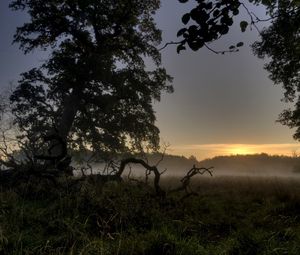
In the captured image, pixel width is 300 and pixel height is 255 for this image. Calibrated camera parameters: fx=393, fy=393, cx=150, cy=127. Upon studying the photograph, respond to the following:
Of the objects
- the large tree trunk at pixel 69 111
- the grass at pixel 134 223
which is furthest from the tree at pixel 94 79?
the grass at pixel 134 223

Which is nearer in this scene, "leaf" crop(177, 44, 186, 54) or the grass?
"leaf" crop(177, 44, 186, 54)

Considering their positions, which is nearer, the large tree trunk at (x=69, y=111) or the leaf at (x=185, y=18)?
the leaf at (x=185, y=18)

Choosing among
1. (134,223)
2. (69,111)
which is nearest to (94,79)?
(69,111)

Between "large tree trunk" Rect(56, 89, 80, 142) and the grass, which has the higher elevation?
"large tree trunk" Rect(56, 89, 80, 142)

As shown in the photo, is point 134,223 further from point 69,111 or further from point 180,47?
point 69,111

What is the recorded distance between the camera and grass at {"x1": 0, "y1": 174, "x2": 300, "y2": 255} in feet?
18.8

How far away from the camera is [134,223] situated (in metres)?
7.82

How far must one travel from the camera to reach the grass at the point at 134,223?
226 inches

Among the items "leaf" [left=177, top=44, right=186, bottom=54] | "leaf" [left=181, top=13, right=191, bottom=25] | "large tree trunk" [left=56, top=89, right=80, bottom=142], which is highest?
"large tree trunk" [left=56, top=89, right=80, bottom=142]

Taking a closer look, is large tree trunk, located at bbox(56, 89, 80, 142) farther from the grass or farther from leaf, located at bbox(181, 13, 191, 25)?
leaf, located at bbox(181, 13, 191, 25)

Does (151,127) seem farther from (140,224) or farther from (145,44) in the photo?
(140,224)

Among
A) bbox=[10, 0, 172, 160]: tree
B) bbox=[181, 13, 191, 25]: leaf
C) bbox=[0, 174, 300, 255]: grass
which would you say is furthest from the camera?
bbox=[10, 0, 172, 160]: tree

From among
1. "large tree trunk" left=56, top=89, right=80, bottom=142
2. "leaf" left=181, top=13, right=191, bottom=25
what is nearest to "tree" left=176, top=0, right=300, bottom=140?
"leaf" left=181, top=13, right=191, bottom=25

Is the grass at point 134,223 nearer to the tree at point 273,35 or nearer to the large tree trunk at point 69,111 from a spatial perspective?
the tree at point 273,35
